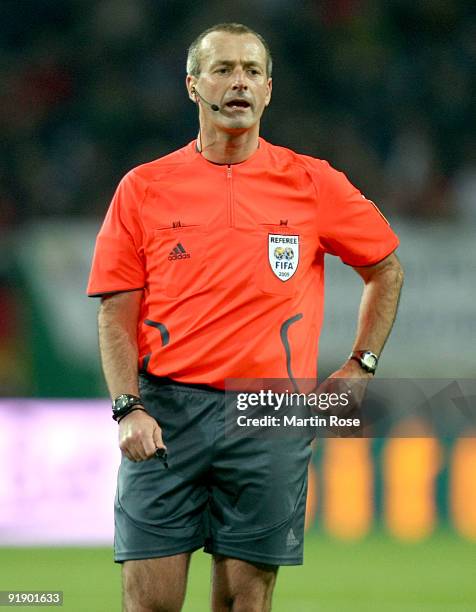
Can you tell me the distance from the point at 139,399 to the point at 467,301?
18.9 ft

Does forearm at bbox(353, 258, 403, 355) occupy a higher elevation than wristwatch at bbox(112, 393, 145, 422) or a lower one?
higher

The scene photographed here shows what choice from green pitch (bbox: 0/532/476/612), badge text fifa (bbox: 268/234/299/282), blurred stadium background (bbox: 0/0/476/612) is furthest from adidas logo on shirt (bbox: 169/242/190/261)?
blurred stadium background (bbox: 0/0/476/612)

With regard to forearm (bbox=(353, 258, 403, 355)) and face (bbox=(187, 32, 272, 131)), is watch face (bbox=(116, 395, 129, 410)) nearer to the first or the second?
forearm (bbox=(353, 258, 403, 355))

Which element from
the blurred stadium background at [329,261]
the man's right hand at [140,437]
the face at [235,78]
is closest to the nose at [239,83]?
the face at [235,78]

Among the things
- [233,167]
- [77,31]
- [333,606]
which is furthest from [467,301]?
[233,167]

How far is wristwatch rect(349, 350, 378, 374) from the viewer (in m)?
4.44

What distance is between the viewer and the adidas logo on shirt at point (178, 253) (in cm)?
429

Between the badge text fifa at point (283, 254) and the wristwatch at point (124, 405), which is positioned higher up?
the badge text fifa at point (283, 254)

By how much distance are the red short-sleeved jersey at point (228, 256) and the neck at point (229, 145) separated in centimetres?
2

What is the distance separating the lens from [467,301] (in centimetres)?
970

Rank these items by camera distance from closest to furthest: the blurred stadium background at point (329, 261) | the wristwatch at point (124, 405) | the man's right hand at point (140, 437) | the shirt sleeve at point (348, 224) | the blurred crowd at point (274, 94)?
the man's right hand at point (140, 437) → the wristwatch at point (124, 405) → the shirt sleeve at point (348, 224) → the blurred stadium background at point (329, 261) → the blurred crowd at point (274, 94)

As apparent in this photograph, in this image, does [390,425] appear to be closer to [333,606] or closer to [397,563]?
[397,563]

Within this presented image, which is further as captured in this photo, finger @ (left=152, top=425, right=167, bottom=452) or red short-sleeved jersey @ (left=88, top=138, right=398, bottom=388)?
red short-sleeved jersey @ (left=88, top=138, right=398, bottom=388)

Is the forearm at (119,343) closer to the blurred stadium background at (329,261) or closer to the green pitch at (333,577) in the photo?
the green pitch at (333,577)
